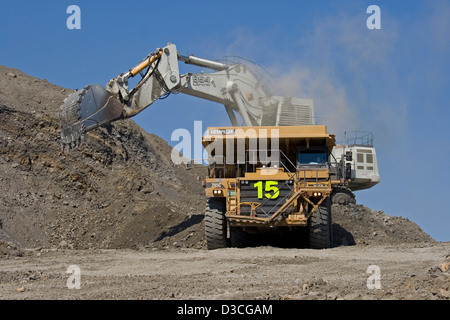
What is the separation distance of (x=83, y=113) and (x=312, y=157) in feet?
22.7

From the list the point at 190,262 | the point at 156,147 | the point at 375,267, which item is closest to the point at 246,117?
the point at 190,262

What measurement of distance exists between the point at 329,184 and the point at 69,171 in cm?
1568

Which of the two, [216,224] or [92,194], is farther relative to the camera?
[92,194]

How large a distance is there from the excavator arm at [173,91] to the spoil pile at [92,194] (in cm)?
386

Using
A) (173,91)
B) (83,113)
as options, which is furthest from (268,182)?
(83,113)

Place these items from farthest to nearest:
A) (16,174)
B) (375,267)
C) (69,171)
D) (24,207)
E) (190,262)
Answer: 1. (69,171)
2. (16,174)
3. (24,207)
4. (190,262)
5. (375,267)

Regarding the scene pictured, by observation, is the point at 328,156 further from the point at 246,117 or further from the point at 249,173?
the point at 246,117

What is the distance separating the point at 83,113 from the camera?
19234 mm

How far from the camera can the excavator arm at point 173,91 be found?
19.5 metres
